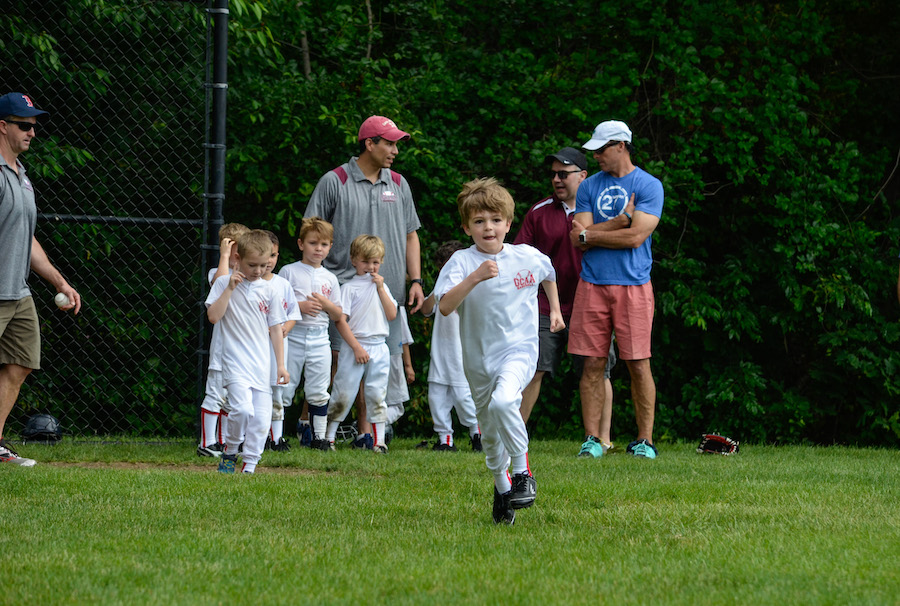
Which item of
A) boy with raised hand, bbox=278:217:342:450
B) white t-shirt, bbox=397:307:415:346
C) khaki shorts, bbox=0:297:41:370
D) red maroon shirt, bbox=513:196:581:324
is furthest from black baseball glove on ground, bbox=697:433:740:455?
khaki shorts, bbox=0:297:41:370

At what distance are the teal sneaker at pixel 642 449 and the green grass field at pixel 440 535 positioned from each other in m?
0.63

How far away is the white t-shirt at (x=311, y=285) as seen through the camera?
7.37m

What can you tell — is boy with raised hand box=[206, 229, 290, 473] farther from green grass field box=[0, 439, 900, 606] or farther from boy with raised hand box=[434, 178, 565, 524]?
boy with raised hand box=[434, 178, 565, 524]

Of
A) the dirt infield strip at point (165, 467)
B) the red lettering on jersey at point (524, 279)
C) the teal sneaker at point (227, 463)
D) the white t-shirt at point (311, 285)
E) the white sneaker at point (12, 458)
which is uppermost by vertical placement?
the red lettering on jersey at point (524, 279)

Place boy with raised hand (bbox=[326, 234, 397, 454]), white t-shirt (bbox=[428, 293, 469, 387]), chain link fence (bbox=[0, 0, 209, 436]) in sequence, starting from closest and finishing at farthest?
boy with raised hand (bbox=[326, 234, 397, 454]) → white t-shirt (bbox=[428, 293, 469, 387]) → chain link fence (bbox=[0, 0, 209, 436])

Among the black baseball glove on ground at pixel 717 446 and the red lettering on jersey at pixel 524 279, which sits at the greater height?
the red lettering on jersey at pixel 524 279

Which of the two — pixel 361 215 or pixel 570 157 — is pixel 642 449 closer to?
pixel 570 157

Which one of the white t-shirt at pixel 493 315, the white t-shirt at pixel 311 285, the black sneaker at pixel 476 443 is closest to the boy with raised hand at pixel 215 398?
the white t-shirt at pixel 311 285

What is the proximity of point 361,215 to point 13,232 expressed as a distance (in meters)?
2.38

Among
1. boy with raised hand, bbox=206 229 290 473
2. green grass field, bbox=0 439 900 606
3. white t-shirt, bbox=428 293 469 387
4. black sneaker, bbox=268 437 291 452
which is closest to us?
green grass field, bbox=0 439 900 606

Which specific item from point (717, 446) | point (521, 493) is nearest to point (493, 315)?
point (521, 493)

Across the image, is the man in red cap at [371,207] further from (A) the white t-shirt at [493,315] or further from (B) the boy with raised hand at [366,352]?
(A) the white t-shirt at [493,315]

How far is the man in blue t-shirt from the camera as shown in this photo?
7.11 m

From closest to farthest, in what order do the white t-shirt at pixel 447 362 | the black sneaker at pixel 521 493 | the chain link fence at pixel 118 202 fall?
the black sneaker at pixel 521 493 < the white t-shirt at pixel 447 362 < the chain link fence at pixel 118 202
